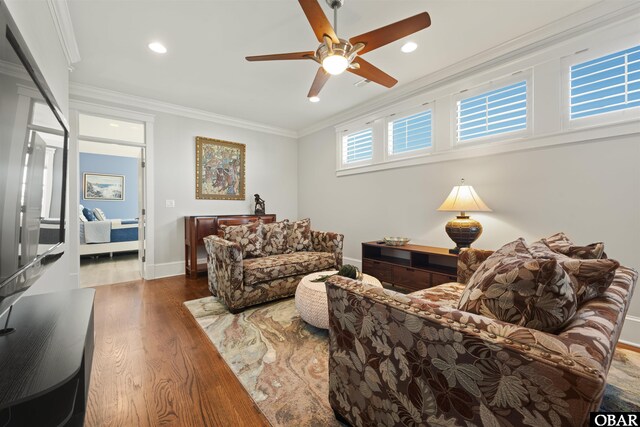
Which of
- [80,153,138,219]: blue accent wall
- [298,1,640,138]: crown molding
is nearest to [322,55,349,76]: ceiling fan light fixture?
[298,1,640,138]: crown molding

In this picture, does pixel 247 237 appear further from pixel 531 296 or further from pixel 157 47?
pixel 531 296

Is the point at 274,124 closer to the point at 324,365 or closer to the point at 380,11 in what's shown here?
the point at 380,11

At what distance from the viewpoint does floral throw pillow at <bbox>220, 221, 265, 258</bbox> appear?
3.08 meters

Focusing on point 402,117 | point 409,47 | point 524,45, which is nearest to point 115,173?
point 402,117

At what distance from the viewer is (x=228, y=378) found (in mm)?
1681

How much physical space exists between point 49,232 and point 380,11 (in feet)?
8.92

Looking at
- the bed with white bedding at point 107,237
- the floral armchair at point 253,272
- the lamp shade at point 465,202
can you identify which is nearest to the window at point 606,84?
the lamp shade at point 465,202

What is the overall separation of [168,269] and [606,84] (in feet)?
17.9

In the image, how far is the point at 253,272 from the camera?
2.68 m

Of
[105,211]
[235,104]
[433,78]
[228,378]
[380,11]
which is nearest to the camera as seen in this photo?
[228,378]

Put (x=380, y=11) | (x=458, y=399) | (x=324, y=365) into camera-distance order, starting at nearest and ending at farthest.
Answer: (x=458, y=399)
(x=324, y=365)
(x=380, y=11)

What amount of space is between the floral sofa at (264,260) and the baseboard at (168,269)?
1.37m

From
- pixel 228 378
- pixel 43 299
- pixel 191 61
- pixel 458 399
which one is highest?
pixel 191 61

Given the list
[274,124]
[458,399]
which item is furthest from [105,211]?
[458,399]
